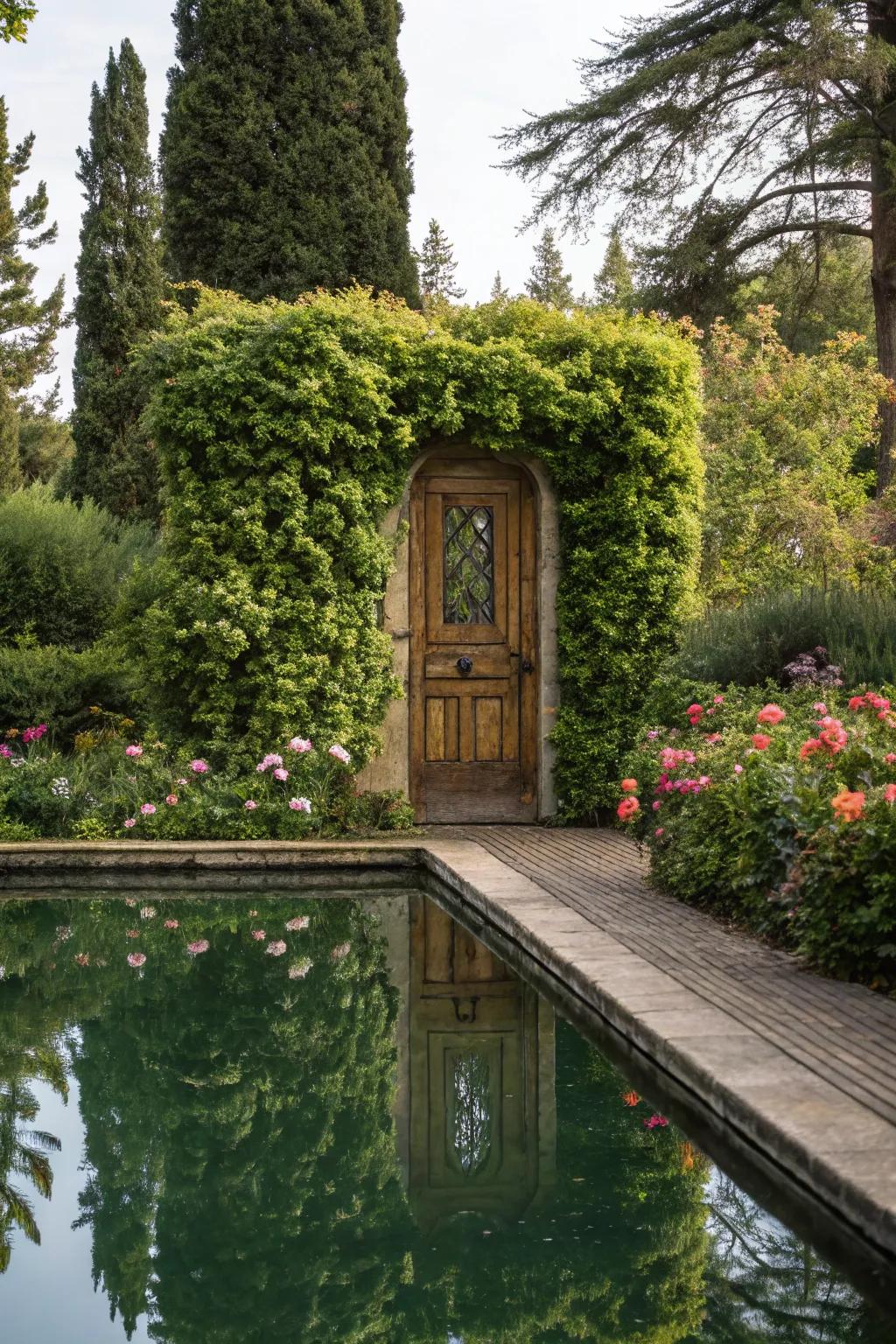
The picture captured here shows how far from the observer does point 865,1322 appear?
258 cm

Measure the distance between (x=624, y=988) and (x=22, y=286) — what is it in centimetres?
3048

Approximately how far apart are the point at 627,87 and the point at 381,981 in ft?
42.2

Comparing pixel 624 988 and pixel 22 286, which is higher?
pixel 22 286

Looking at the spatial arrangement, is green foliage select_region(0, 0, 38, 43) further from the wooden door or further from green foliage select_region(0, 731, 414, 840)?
green foliage select_region(0, 731, 414, 840)

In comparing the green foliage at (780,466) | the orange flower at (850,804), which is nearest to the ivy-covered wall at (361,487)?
the green foliage at (780,466)

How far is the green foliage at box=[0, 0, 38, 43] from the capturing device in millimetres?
7973

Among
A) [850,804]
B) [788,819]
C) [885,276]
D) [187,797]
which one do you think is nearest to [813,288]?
[885,276]

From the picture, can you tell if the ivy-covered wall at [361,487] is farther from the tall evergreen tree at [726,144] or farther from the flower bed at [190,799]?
the tall evergreen tree at [726,144]

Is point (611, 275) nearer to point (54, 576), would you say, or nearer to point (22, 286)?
point (22, 286)

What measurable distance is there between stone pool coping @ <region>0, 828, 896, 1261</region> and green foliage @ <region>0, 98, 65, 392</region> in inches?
974

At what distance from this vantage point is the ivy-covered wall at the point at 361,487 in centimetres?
914

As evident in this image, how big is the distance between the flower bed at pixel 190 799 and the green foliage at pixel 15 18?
14.7 feet

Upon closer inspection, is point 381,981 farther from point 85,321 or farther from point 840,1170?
point 85,321

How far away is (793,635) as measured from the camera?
882 centimetres
